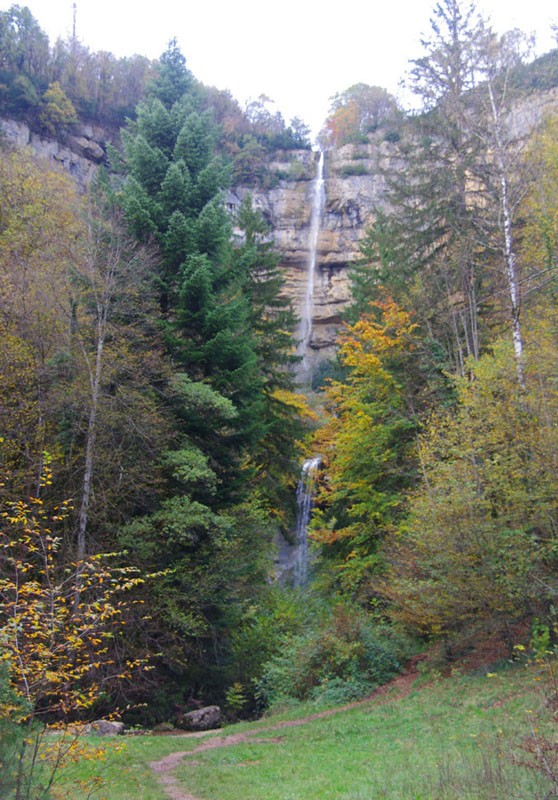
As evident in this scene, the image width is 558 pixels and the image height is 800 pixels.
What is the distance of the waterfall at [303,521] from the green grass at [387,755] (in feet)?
41.1

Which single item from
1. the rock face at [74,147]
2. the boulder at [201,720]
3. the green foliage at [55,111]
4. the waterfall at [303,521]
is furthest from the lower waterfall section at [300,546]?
the green foliage at [55,111]

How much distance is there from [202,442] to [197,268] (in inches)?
177

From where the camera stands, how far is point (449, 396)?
17.6 meters

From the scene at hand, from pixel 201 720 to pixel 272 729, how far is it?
8.28 ft

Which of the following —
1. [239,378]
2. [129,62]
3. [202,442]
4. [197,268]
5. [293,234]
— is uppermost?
[129,62]

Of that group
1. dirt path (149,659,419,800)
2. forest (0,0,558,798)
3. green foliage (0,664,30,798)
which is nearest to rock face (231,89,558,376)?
forest (0,0,558,798)

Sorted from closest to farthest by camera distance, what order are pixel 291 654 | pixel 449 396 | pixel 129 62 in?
pixel 291 654, pixel 449 396, pixel 129 62

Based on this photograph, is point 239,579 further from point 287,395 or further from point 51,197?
point 51,197

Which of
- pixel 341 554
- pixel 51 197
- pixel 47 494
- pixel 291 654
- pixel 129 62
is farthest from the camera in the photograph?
pixel 129 62

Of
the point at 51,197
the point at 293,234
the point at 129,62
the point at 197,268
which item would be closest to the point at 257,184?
the point at 293,234

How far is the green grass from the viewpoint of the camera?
6277 millimetres

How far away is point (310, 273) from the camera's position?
48344mm

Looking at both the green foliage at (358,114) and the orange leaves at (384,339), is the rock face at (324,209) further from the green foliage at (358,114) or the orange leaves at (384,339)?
the orange leaves at (384,339)

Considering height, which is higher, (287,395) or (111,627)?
(287,395)
